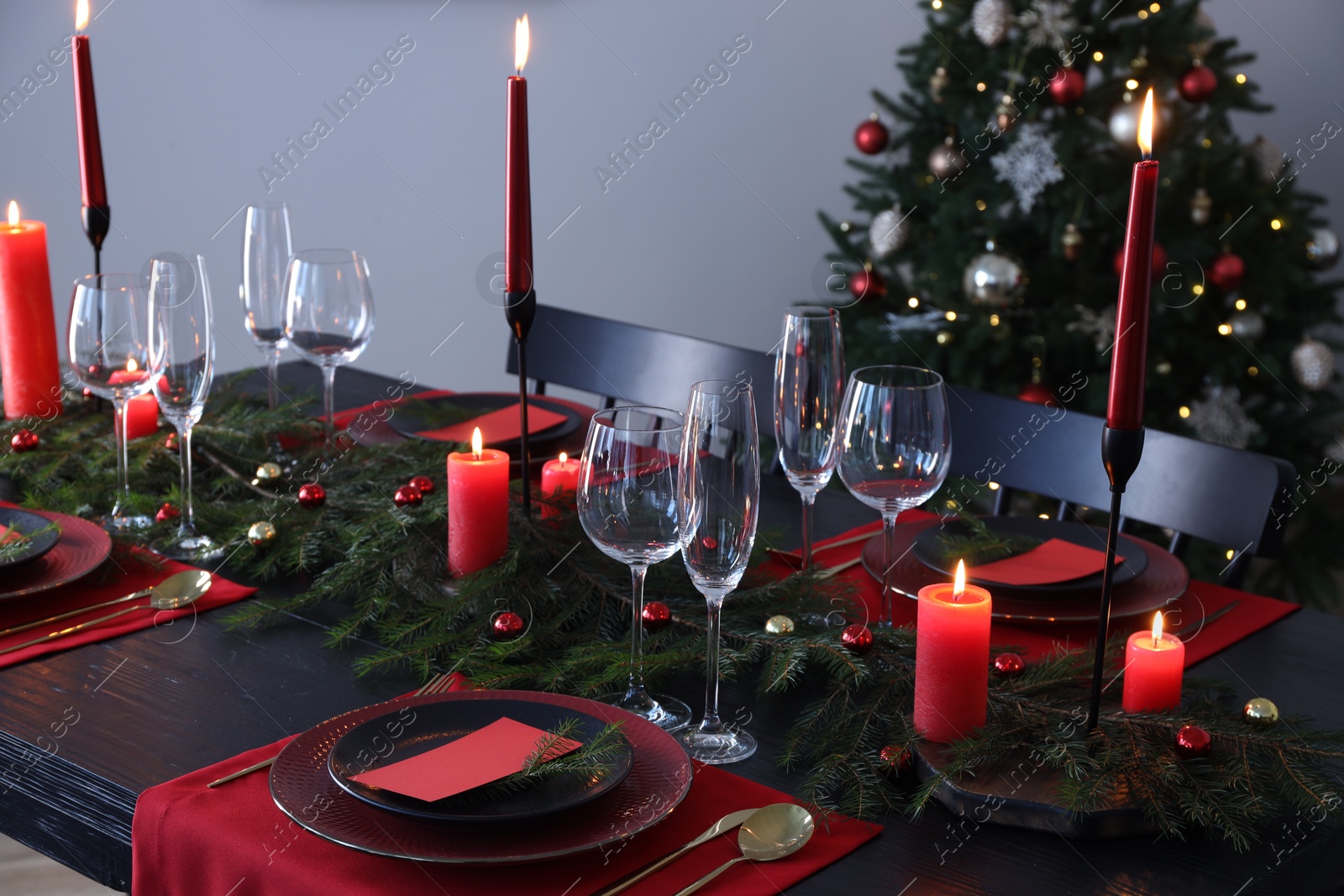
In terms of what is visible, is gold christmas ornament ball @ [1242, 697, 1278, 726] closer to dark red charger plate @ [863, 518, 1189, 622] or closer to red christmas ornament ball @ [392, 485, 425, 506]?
dark red charger plate @ [863, 518, 1189, 622]

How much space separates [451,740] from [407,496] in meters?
0.43

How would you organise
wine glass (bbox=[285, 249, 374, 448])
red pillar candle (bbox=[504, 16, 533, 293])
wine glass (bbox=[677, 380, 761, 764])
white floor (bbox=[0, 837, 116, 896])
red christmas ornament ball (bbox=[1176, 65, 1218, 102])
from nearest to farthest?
wine glass (bbox=[677, 380, 761, 764]), red pillar candle (bbox=[504, 16, 533, 293]), wine glass (bbox=[285, 249, 374, 448]), white floor (bbox=[0, 837, 116, 896]), red christmas ornament ball (bbox=[1176, 65, 1218, 102])

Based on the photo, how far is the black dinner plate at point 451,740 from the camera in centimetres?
69

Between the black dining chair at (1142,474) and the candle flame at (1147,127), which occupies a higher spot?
the candle flame at (1147,127)

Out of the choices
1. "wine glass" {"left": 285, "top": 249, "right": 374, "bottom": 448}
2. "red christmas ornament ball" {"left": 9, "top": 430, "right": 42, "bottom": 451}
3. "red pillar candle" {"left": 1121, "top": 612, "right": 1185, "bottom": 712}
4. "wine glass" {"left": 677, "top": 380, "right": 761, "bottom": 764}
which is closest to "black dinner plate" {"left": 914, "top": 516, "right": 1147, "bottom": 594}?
"red pillar candle" {"left": 1121, "top": 612, "right": 1185, "bottom": 712}

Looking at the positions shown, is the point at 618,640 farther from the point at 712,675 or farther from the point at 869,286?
the point at 869,286

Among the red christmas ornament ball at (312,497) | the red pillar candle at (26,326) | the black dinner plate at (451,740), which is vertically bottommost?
the black dinner plate at (451,740)

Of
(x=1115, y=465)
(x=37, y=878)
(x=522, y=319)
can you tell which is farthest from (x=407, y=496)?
(x=37, y=878)

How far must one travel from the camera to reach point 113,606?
1065 millimetres

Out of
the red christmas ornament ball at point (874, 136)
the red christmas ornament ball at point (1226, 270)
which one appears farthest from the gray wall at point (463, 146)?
the red christmas ornament ball at point (1226, 270)

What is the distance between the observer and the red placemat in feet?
3.29

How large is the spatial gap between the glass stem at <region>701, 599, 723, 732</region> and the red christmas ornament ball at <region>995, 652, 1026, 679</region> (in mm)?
202

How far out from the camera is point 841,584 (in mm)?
1104

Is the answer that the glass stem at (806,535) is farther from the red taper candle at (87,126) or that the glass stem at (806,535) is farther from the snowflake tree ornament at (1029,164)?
the snowflake tree ornament at (1029,164)
